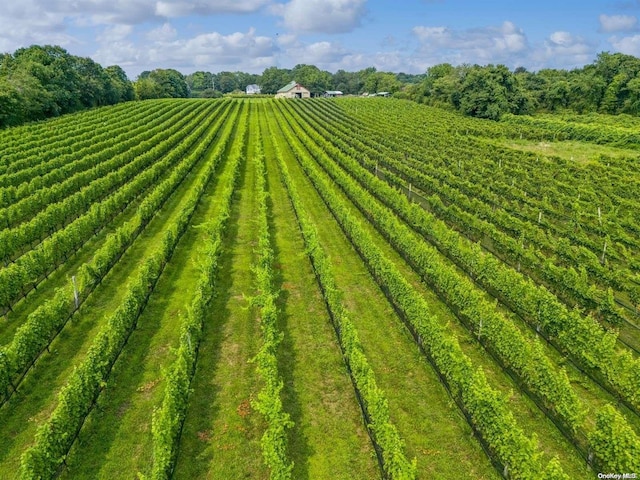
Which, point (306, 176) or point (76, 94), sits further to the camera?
point (76, 94)

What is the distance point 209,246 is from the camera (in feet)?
81.3

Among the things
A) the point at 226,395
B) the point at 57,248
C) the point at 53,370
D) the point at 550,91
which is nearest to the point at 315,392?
the point at 226,395

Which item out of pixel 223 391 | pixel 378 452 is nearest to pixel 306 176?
pixel 223 391

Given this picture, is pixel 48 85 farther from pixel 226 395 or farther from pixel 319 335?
pixel 226 395

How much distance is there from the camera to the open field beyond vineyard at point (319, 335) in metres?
13.7

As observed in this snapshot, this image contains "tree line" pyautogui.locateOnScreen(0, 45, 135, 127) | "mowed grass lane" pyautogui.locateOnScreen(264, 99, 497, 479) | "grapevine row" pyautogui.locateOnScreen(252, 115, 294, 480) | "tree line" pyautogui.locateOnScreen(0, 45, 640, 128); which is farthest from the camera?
"tree line" pyautogui.locateOnScreen(0, 45, 640, 128)

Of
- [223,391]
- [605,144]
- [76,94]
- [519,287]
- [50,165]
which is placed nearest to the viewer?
[223,391]

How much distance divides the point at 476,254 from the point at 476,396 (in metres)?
11.7

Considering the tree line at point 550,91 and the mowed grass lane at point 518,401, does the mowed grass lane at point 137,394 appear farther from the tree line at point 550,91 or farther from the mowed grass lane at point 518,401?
the tree line at point 550,91

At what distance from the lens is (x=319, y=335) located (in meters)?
20.2

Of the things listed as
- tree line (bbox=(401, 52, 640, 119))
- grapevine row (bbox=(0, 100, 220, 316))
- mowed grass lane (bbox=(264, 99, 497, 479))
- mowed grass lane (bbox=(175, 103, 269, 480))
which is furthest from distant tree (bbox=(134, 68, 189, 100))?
mowed grass lane (bbox=(264, 99, 497, 479))

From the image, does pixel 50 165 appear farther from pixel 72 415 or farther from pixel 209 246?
pixel 72 415

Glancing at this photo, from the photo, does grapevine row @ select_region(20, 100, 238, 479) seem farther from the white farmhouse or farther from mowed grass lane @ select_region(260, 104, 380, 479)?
the white farmhouse

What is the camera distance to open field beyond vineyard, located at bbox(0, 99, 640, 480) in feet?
44.9
